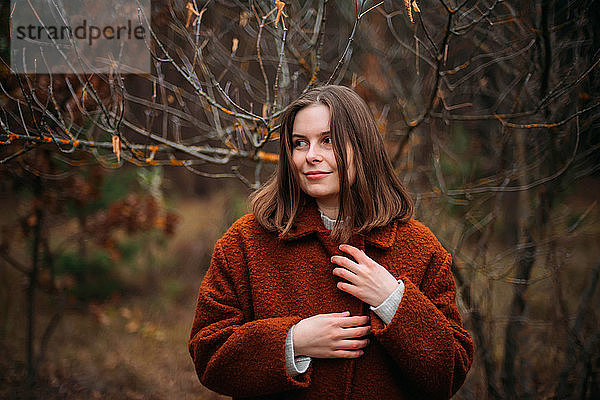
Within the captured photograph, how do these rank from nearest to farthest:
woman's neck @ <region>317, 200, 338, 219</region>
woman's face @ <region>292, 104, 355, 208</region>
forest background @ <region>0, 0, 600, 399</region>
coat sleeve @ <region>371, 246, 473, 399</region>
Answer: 1. coat sleeve @ <region>371, 246, 473, 399</region>
2. woman's face @ <region>292, 104, 355, 208</region>
3. woman's neck @ <region>317, 200, 338, 219</region>
4. forest background @ <region>0, 0, 600, 399</region>

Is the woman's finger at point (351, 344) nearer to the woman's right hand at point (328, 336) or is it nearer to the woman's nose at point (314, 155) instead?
the woman's right hand at point (328, 336)

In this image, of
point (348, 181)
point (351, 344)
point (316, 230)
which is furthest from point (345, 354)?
point (348, 181)

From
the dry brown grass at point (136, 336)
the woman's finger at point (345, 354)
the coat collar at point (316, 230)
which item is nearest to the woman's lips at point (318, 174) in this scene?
the coat collar at point (316, 230)

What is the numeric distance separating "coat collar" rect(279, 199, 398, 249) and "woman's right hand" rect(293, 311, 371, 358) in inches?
9.1

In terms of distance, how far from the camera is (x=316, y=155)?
1533 mm

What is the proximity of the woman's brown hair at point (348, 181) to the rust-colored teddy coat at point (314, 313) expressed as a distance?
0.13 ft

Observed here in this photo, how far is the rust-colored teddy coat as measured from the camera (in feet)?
4.80

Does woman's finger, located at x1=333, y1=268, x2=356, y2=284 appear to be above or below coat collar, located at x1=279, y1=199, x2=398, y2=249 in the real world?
below

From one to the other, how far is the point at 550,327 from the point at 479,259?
1.74 ft

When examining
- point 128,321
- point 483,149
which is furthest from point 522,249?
point 128,321

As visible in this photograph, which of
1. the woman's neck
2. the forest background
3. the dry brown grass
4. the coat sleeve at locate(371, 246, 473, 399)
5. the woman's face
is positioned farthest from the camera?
the dry brown grass

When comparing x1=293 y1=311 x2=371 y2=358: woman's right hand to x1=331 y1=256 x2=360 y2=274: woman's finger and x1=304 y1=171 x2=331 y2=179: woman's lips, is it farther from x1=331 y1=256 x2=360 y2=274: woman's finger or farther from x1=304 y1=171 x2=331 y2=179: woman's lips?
x1=304 y1=171 x2=331 y2=179: woman's lips

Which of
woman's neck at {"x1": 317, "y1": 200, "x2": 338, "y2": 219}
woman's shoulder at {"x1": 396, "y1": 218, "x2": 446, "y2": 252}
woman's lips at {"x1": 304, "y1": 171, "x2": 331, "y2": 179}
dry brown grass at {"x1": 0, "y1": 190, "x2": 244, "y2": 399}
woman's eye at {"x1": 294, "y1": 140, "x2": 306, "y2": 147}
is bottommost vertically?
dry brown grass at {"x1": 0, "y1": 190, "x2": 244, "y2": 399}

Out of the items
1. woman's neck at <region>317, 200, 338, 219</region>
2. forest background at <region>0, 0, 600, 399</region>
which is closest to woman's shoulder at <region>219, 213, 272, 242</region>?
woman's neck at <region>317, 200, 338, 219</region>
